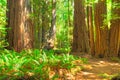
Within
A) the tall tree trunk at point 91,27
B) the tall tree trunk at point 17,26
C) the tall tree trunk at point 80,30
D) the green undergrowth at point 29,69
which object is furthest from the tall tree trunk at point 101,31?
the green undergrowth at point 29,69

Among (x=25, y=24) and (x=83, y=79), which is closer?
(x=83, y=79)

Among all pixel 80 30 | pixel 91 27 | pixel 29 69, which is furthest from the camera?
pixel 91 27

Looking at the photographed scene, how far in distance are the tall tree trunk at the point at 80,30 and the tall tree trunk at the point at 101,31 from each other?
0.76 m

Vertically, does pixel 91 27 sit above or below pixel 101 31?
above

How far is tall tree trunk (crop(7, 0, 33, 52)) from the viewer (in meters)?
10.8

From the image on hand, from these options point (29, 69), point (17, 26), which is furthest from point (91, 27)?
point (29, 69)

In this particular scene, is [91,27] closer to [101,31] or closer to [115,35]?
[101,31]

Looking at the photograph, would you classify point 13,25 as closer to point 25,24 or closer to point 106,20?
point 25,24

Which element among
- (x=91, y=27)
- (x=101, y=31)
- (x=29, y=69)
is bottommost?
(x=29, y=69)

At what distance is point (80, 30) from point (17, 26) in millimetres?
3943

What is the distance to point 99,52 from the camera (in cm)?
1365

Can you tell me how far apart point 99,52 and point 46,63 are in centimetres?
620

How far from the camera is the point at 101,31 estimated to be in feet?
44.2

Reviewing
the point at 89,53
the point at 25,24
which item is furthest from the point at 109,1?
the point at 25,24
